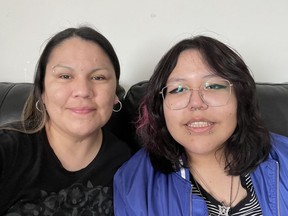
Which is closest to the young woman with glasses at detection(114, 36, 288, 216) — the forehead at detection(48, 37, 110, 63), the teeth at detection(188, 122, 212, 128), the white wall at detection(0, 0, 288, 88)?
the teeth at detection(188, 122, 212, 128)

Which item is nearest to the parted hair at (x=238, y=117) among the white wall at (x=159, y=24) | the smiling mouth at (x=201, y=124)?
the smiling mouth at (x=201, y=124)

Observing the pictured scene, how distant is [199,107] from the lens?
92cm

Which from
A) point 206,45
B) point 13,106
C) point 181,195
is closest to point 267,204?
point 181,195

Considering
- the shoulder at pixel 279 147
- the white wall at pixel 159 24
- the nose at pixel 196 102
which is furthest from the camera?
the white wall at pixel 159 24

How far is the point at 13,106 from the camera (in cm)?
132

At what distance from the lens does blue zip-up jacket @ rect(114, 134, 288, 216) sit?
3.11 feet

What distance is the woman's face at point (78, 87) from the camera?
0.96 m

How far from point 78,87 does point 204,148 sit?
474 millimetres

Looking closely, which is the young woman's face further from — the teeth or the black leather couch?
the black leather couch

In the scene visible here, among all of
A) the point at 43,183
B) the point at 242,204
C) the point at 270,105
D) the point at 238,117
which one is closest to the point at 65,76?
the point at 43,183

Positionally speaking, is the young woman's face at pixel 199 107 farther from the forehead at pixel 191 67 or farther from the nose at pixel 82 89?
the nose at pixel 82 89

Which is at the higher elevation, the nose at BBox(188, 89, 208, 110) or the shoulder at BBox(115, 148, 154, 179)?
the nose at BBox(188, 89, 208, 110)

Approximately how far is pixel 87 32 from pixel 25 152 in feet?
1.58

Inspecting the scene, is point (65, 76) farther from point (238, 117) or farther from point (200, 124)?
point (238, 117)
